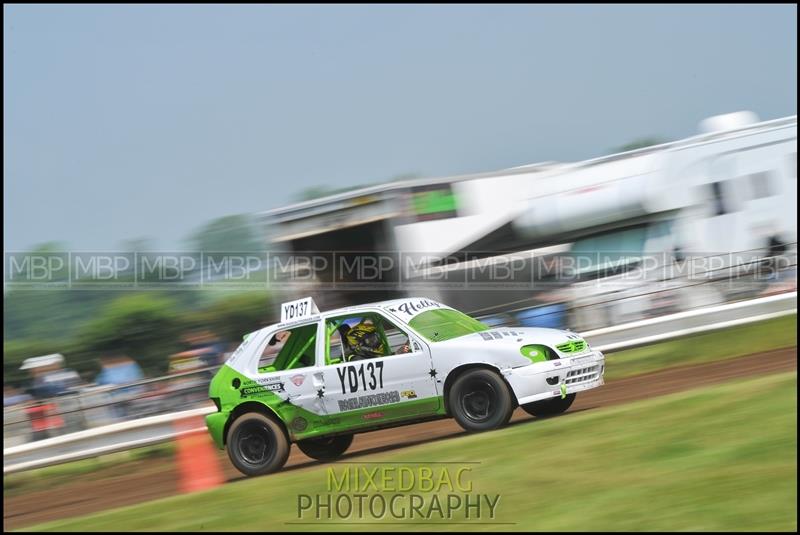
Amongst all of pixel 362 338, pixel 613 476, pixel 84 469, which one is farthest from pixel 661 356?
pixel 84 469

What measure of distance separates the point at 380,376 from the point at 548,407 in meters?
1.79

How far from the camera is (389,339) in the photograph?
981cm

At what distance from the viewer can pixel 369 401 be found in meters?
9.59

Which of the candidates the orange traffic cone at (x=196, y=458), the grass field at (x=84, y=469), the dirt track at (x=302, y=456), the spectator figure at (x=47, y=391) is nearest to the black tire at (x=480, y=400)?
the dirt track at (x=302, y=456)

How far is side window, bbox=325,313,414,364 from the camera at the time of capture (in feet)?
32.1

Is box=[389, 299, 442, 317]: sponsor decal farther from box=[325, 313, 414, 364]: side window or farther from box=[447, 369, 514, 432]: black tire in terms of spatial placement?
box=[447, 369, 514, 432]: black tire

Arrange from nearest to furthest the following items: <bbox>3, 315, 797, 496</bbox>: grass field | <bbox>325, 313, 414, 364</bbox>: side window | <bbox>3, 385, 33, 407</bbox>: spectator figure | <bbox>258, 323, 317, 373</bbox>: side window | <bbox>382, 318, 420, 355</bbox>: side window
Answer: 1. <bbox>382, 318, 420, 355</bbox>: side window
2. <bbox>325, 313, 414, 364</bbox>: side window
3. <bbox>258, 323, 317, 373</bbox>: side window
4. <bbox>3, 315, 797, 496</bbox>: grass field
5. <bbox>3, 385, 33, 407</bbox>: spectator figure

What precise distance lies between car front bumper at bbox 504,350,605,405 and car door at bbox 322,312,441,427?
766 mm

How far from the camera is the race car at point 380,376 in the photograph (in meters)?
9.25

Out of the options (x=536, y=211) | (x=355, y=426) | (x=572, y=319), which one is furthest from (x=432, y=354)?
(x=536, y=211)

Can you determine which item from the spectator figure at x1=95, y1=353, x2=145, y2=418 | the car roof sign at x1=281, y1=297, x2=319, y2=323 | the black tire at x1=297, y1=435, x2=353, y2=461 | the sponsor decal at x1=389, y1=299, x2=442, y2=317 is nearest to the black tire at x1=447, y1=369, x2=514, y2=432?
the sponsor decal at x1=389, y1=299, x2=442, y2=317

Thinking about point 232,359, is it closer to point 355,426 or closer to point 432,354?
point 355,426

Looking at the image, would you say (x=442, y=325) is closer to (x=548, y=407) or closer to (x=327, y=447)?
(x=548, y=407)

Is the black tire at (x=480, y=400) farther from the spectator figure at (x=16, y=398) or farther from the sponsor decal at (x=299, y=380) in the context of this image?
the spectator figure at (x=16, y=398)
